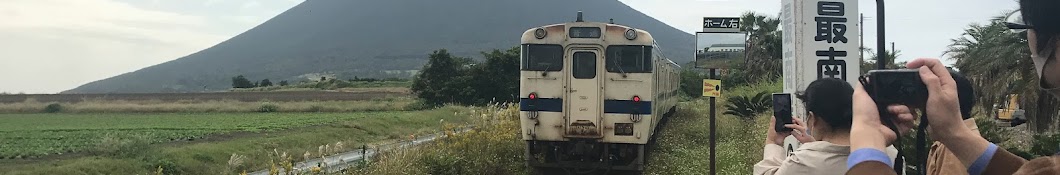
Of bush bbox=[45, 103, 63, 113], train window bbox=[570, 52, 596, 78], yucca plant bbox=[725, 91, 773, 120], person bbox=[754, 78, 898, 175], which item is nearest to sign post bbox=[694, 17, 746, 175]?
train window bbox=[570, 52, 596, 78]

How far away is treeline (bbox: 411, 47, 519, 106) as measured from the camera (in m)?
29.7

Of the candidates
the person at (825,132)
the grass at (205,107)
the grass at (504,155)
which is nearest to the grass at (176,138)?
the grass at (205,107)

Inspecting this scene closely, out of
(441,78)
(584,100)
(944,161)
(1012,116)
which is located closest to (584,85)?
(584,100)

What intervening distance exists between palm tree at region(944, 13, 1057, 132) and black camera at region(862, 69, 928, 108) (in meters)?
10.2

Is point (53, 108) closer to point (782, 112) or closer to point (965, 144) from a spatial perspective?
point (782, 112)

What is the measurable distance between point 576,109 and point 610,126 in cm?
43

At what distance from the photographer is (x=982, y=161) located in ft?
5.48

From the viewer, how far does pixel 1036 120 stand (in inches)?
457

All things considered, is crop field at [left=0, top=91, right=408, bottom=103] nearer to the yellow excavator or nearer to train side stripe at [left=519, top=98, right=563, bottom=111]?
the yellow excavator

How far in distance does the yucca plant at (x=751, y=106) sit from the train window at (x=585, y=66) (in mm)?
6600

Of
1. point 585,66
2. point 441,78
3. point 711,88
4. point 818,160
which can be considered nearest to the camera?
point 818,160

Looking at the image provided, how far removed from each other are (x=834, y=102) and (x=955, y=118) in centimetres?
58

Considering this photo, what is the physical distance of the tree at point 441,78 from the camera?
3203 centimetres

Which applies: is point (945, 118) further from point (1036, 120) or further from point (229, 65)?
point (229, 65)
